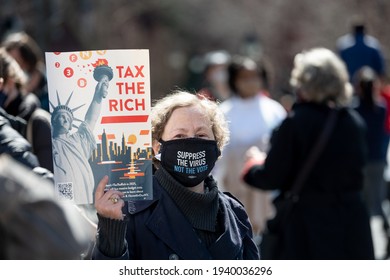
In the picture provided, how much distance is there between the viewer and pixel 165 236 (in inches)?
142

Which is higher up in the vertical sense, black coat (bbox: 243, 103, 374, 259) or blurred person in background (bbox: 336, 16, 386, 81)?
blurred person in background (bbox: 336, 16, 386, 81)

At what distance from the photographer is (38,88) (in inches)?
304

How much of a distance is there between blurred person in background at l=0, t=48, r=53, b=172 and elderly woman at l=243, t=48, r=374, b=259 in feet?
4.85

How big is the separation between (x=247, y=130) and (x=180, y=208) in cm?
488

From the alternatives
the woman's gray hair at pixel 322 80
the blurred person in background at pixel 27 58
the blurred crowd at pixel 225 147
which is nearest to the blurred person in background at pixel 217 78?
the blurred crowd at pixel 225 147

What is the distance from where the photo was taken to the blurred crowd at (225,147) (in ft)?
6.73

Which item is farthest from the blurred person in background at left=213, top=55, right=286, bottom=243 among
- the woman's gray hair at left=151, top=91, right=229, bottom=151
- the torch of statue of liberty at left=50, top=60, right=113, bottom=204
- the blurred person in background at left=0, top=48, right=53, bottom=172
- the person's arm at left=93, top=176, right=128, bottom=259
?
the person's arm at left=93, top=176, right=128, bottom=259

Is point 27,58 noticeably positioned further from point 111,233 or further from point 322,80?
point 111,233

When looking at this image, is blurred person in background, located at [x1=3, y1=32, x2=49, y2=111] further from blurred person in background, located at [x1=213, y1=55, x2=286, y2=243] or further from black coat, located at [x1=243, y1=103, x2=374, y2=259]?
black coat, located at [x1=243, y1=103, x2=374, y2=259]

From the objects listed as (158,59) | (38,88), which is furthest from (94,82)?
(158,59)

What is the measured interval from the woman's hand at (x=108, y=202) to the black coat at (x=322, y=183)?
2.67 m

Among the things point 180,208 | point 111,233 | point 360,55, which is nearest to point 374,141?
point 360,55

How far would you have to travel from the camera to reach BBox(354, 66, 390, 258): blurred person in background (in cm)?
968

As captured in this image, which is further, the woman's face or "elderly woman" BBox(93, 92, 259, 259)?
the woman's face
